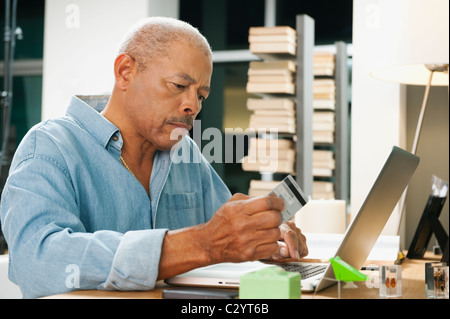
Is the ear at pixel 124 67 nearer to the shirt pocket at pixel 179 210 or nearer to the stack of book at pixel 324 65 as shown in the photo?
the shirt pocket at pixel 179 210

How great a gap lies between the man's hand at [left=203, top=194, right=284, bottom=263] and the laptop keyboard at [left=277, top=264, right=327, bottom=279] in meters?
0.18

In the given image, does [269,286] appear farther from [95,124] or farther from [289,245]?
[95,124]

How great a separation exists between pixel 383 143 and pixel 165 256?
5.50 ft

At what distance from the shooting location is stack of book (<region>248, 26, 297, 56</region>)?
336 cm

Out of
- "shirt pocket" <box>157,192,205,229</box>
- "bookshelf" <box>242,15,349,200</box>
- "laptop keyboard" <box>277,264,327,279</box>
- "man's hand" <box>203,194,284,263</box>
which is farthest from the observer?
"bookshelf" <box>242,15,349,200</box>

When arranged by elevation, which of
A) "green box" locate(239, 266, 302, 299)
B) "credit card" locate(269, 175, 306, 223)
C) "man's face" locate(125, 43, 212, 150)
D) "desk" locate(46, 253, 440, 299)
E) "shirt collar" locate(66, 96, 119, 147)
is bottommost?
"desk" locate(46, 253, 440, 299)

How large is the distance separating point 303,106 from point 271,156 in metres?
0.36

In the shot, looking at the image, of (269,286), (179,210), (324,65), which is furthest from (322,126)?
(269,286)

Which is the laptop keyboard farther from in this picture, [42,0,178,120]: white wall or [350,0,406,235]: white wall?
[42,0,178,120]: white wall

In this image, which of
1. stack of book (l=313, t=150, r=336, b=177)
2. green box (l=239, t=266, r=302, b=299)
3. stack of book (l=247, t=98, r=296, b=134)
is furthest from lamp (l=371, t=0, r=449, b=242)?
stack of book (l=313, t=150, r=336, b=177)

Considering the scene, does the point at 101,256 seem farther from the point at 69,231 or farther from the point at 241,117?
the point at 241,117

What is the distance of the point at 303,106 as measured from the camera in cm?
327

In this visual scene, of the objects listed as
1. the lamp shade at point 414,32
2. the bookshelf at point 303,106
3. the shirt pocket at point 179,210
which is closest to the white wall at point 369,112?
the lamp shade at point 414,32
